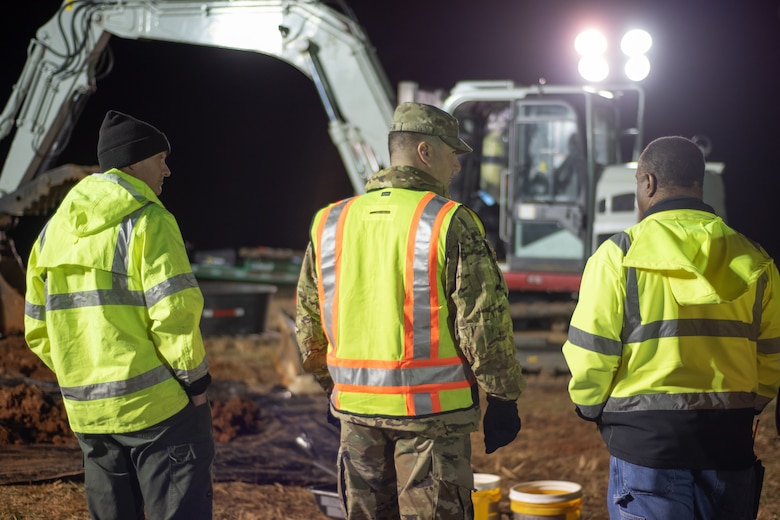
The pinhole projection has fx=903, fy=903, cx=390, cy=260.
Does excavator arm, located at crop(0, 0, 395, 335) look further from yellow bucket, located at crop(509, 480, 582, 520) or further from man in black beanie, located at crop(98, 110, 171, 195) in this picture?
man in black beanie, located at crop(98, 110, 171, 195)

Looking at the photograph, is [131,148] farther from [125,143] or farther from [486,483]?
[486,483]

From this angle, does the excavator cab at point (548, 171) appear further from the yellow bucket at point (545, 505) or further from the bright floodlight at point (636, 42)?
the yellow bucket at point (545, 505)

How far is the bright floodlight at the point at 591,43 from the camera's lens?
1020cm

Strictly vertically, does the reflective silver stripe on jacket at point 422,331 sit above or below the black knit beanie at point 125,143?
below

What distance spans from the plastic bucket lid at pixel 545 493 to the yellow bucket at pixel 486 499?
0.31 ft

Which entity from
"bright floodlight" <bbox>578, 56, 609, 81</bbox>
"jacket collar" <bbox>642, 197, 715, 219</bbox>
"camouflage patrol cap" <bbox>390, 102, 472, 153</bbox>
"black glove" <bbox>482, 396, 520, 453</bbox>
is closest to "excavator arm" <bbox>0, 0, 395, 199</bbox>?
"bright floodlight" <bbox>578, 56, 609, 81</bbox>

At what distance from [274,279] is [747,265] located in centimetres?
1388

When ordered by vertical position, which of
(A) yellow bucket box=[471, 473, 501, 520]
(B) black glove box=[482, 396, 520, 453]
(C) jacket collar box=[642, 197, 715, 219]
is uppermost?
(C) jacket collar box=[642, 197, 715, 219]

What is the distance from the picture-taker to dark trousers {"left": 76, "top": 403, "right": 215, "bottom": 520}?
11.6ft

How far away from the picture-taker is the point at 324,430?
757cm

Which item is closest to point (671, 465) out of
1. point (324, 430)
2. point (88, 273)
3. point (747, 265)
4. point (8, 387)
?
point (747, 265)

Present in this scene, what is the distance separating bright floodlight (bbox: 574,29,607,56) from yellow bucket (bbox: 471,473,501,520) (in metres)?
6.61

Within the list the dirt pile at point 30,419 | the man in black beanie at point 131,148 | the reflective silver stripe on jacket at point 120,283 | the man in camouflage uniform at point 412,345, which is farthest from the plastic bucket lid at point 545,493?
the dirt pile at point 30,419

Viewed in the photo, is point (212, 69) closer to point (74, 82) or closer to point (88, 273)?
point (74, 82)
